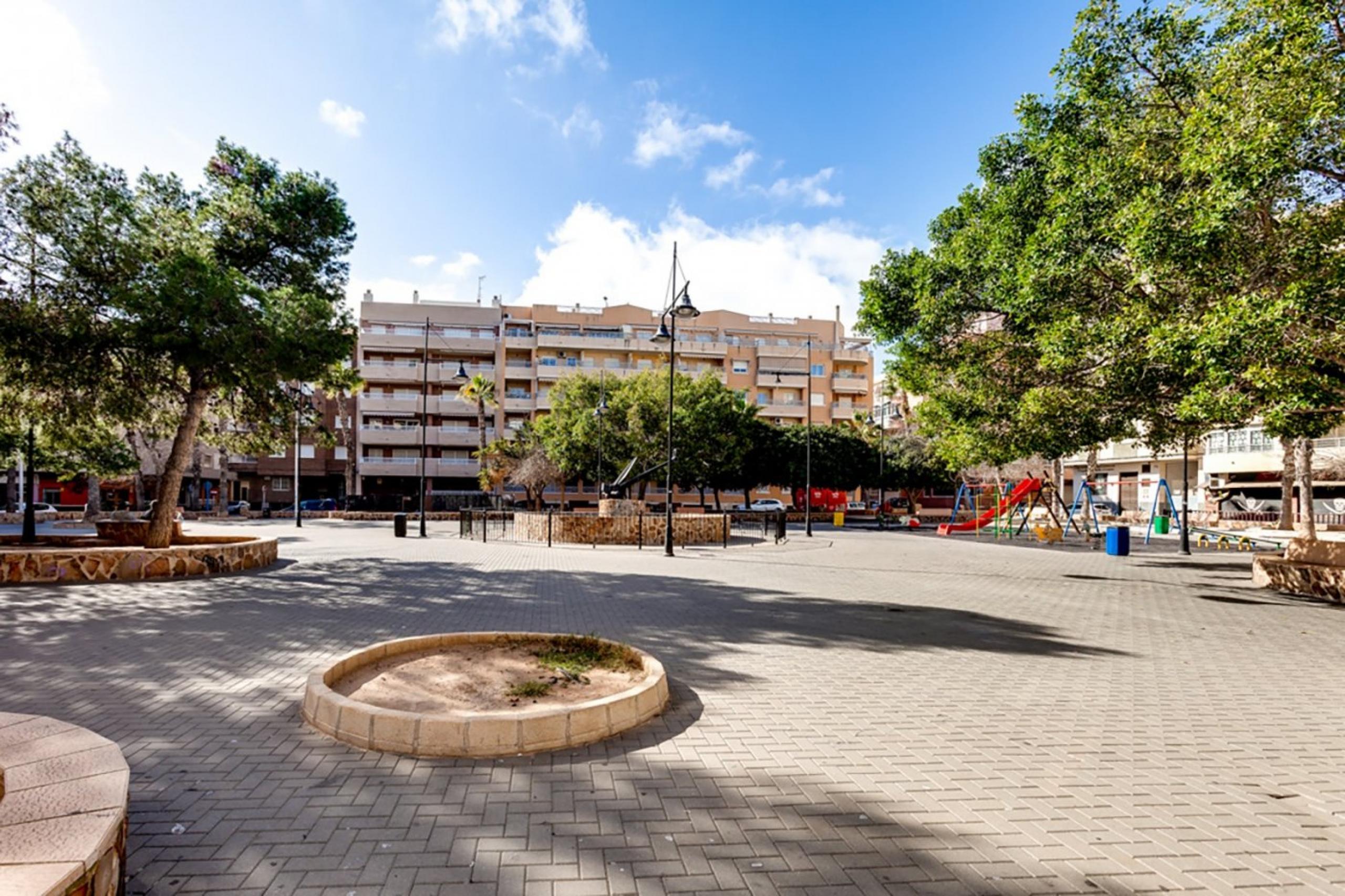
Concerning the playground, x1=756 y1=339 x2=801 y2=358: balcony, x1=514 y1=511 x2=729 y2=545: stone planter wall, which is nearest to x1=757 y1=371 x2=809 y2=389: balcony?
x1=756 y1=339 x2=801 y2=358: balcony

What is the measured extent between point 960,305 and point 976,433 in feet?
9.56

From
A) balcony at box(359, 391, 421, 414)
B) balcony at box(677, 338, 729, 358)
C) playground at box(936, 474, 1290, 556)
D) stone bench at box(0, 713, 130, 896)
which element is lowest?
playground at box(936, 474, 1290, 556)

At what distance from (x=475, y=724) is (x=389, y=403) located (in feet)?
172

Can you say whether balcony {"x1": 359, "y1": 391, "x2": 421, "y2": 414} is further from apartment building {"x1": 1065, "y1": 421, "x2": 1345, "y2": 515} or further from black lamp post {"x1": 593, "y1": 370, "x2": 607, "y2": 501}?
apartment building {"x1": 1065, "y1": 421, "x2": 1345, "y2": 515}

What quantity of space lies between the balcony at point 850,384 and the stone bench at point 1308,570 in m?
47.7

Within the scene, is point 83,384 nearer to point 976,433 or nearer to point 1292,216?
point 976,433

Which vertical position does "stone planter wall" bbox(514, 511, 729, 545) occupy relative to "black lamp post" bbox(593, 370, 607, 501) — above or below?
below

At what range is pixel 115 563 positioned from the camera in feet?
38.9

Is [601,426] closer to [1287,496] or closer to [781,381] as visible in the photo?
[781,381]

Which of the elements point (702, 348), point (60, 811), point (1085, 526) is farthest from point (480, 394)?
point (60, 811)

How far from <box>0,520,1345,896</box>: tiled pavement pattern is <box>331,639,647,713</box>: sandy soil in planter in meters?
0.51

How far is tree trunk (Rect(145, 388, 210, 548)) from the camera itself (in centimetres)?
1370

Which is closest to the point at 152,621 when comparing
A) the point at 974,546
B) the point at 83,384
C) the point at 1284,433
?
the point at 83,384

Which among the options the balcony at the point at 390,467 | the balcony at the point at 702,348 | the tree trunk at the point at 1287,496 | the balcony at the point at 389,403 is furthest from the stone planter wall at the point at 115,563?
the balcony at the point at 702,348
